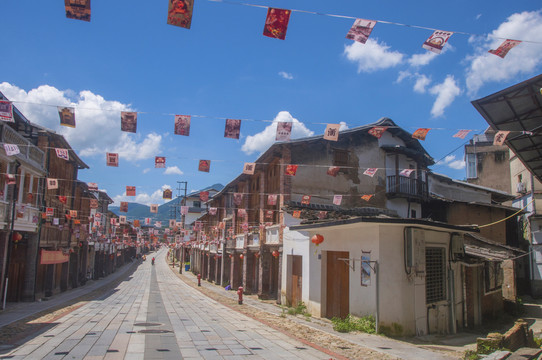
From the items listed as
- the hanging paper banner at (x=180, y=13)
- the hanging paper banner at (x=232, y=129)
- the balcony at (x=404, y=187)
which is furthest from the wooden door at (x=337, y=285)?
the balcony at (x=404, y=187)

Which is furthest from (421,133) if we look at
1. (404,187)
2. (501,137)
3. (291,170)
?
(404,187)

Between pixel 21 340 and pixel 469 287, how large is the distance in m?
15.5

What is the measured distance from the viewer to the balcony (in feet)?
83.5

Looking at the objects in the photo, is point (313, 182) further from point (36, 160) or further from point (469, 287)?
point (36, 160)

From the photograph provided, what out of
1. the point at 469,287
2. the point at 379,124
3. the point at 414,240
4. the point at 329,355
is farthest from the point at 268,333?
the point at 379,124

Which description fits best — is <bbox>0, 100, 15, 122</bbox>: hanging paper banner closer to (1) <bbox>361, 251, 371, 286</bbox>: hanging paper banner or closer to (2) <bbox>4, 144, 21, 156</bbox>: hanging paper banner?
(2) <bbox>4, 144, 21, 156</bbox>: hanging paper banner

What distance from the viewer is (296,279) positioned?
64.3 feet

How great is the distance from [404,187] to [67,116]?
19.8 metres

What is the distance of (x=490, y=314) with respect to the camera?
698 inches

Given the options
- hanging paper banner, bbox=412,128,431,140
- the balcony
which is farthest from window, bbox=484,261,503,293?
the balcony

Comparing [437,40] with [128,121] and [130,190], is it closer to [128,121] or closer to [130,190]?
[128,121]

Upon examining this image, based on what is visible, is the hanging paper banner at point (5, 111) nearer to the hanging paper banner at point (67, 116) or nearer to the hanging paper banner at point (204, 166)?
the hanging paper banner at point (67, 116)

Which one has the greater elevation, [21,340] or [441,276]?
[441,276]

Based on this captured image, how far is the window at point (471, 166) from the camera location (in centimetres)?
3481
